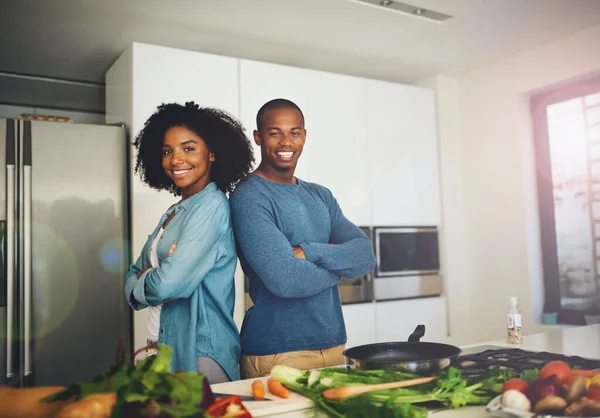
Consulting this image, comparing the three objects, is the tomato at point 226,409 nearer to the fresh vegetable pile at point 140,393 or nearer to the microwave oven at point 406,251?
the fresh vegetable pile at point 140,393

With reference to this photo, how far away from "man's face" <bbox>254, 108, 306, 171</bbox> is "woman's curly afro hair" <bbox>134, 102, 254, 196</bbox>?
0.13 metres

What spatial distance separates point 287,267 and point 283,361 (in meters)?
0.28

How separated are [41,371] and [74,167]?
100cm

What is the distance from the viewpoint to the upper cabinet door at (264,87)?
3.20 metres

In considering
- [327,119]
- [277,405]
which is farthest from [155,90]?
[277,405]

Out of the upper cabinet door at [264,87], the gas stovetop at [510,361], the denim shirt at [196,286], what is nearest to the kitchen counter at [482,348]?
the gas stovetop at [510,361]

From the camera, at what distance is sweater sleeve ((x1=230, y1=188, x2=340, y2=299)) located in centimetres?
155

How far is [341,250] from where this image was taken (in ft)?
5.59

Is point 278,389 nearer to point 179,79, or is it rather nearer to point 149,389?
point 149,389

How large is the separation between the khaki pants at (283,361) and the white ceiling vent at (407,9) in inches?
71.6

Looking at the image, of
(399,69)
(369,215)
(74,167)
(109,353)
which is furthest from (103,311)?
(399,69)

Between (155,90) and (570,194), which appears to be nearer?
(155,90)

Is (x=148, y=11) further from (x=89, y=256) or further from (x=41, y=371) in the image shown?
(x=41, y=371)

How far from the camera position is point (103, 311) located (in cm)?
280
